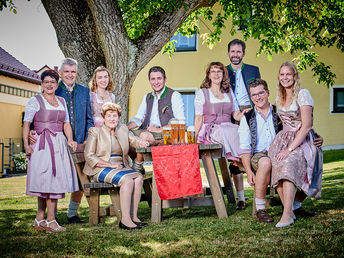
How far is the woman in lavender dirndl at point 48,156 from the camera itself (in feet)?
14.7

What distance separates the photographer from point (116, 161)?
474 centimetres

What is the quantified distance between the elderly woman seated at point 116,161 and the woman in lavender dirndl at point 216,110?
77 centimetres

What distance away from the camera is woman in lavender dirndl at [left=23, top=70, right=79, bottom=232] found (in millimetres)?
4473

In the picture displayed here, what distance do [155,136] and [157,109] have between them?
0.44 metres

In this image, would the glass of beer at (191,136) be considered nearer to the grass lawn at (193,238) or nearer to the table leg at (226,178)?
the table leg at (226,178)

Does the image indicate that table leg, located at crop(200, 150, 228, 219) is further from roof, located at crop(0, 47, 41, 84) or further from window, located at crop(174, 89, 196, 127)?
roof, located at crop(0, 47, 41, 84)

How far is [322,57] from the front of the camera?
15.7 m

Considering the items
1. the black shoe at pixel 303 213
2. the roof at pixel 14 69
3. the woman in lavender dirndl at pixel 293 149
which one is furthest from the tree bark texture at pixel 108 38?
the roof at pixel 14 69

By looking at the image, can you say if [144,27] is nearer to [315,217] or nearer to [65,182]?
[65,182]

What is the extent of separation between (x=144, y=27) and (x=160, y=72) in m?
3.45

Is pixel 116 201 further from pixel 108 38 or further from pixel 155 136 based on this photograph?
pixel 108 38

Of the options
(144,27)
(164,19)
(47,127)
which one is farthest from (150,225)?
(144,27)

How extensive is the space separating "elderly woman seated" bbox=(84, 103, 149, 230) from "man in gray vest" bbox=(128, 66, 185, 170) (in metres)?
0.41

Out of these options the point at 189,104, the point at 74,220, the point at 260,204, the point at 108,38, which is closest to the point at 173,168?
the point at 260,204
